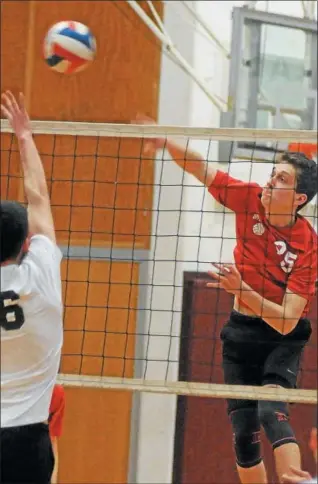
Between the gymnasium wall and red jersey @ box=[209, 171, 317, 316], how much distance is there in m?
1.66

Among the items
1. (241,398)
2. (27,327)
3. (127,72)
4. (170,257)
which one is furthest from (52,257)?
(127,72)

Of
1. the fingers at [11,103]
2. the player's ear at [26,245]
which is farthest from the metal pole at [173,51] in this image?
the player's ear at [26,245]

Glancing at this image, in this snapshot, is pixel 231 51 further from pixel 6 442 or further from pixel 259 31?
pixel 6 442

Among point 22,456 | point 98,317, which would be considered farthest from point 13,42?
point 22,456

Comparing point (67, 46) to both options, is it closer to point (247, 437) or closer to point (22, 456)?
point (247, 437)

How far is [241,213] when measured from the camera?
3682 mm

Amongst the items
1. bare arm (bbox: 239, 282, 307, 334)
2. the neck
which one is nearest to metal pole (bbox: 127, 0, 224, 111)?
the neck

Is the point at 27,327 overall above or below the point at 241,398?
above

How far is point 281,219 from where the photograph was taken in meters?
3.60

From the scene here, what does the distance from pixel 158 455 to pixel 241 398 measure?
187cm

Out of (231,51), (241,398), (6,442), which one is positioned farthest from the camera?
(231,51)

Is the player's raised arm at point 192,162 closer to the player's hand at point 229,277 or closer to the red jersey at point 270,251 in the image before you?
the red jersey at point 270,251

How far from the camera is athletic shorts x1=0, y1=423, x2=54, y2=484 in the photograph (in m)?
2.32

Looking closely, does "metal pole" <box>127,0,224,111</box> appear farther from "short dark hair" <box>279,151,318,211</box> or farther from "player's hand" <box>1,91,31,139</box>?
"player's hand" <box>1,91,31,139</box>
